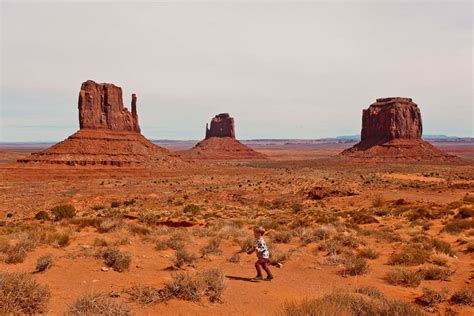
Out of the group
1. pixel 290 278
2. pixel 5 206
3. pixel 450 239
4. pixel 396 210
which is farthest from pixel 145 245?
pixel 5 206

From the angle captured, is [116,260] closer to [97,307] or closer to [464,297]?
[97,307]

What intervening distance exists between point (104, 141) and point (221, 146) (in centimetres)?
7625

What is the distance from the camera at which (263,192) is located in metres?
38.0

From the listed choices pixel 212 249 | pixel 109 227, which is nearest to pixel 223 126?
pixel 109 227

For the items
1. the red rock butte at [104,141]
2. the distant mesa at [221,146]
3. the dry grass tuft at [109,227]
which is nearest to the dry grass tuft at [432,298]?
the dry grass tuft at [109,227]

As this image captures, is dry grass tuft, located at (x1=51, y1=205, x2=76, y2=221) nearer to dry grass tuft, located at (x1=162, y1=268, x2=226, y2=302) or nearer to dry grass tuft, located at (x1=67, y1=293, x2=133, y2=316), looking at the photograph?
dry grass tuft, located at (x1=162, y1=268, x2=226, y2=302)

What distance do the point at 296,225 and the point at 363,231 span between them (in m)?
3.16

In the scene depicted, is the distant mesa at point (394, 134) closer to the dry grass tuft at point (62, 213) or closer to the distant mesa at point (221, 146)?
the distant mesa at point (221, 146)

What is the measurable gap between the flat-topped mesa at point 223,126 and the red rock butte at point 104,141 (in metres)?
72.8

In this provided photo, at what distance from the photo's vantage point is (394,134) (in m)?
104

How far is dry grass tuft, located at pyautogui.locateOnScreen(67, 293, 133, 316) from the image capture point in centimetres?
527

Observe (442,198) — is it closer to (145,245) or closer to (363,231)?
(363,231)

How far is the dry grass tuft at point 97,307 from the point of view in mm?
5266

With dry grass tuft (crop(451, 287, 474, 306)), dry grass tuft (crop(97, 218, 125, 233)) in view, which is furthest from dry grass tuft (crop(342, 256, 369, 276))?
dry grass tuft (crop(97, 218, 125, 233))
